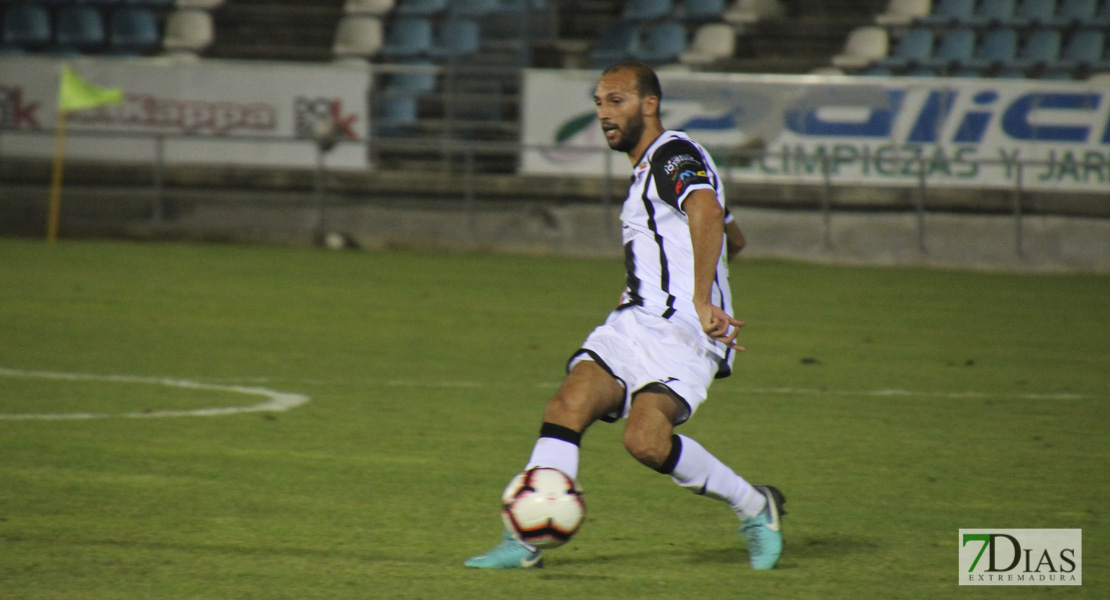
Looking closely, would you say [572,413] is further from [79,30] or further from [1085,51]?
[79,30]

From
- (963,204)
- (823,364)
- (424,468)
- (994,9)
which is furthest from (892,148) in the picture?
(424,468)

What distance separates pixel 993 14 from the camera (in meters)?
22.1

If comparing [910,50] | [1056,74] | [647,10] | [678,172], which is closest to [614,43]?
[647,10]

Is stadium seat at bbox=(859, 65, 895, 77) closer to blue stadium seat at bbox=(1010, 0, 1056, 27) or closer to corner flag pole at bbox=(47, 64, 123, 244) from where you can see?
blue stadium seat at bbox=(1010, 0, 1056, 27)

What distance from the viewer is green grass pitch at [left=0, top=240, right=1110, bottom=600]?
465 cm

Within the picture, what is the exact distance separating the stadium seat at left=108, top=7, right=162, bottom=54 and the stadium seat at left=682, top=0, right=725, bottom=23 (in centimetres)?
855

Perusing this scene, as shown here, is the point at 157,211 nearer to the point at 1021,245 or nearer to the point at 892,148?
the point at 892,148

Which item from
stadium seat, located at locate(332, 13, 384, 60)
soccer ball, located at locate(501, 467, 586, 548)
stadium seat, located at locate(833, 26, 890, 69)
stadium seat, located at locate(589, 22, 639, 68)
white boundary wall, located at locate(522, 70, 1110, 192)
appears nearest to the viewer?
soccer ball, located at locate(501, 467, 586, 548)

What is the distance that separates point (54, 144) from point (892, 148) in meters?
11.2

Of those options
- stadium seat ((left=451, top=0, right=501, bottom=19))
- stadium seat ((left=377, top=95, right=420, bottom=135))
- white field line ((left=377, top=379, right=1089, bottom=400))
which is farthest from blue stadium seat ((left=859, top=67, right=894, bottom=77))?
white field line ((left=377, top=379, right=1089, bottom=400))

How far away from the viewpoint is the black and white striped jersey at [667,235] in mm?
4605

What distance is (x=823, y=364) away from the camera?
10.1m

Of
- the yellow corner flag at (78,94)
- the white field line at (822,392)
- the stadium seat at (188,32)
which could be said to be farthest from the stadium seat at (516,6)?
the white field line at (822,392)

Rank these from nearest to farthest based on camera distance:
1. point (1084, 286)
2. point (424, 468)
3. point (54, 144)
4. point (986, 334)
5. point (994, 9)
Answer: point (424, 468), point (986, 334), point (1084, 286), point (54, 144), point (994, 9)
